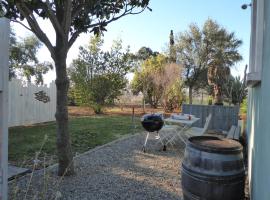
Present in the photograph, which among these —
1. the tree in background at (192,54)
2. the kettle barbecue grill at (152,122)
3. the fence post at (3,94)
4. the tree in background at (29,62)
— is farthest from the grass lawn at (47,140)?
the tree in background at (192,54)

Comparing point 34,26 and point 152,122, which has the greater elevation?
point 34,26

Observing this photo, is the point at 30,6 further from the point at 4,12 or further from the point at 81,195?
the point at 81,195

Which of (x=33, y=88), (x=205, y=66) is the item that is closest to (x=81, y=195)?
(x=33, y=88)

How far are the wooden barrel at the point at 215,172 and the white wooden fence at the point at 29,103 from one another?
9.63m

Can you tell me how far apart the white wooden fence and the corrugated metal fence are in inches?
238

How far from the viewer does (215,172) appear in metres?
3.29

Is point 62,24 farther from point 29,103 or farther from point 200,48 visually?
point 200,48

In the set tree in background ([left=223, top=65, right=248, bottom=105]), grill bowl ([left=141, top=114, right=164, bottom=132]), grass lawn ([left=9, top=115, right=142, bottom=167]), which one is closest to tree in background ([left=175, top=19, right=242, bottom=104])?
tree in background ([left=223, top=65, right=248, bottom=105])

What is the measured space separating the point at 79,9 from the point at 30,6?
85 centimetres

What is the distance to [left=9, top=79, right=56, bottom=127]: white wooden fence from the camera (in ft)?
39.0

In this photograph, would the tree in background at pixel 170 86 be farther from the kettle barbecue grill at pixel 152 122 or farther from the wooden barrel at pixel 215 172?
the wooden barrel at pixel 215 172

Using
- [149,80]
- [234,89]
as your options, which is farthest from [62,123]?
[149,80]

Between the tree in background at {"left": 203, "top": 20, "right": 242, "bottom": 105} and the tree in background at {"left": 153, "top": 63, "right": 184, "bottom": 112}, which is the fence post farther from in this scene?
the tree in background at {"left": 203, "top": 20, "right": 242, "bottom": 105}

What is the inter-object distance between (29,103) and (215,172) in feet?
35.2
